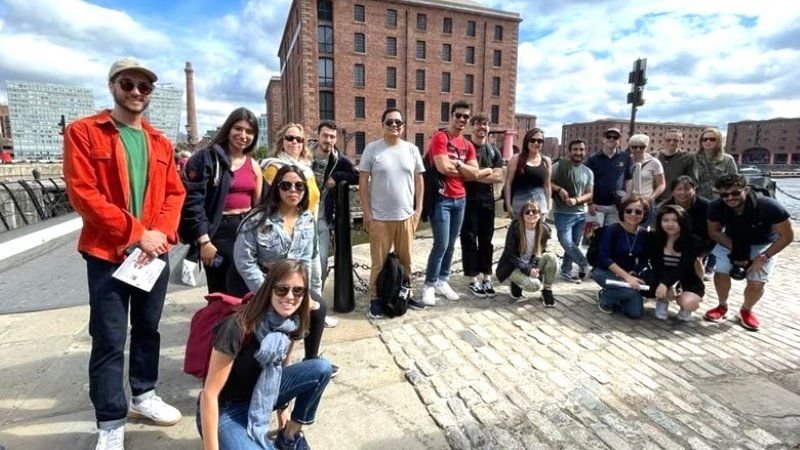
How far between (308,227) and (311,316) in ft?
2.14

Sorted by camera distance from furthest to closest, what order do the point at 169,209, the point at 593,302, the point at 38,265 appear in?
the point at 38,265 → the point at 593,302 → the point at 169,209

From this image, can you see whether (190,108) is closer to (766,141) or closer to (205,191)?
(205,191)

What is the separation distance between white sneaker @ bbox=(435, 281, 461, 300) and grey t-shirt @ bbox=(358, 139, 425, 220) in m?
1.16

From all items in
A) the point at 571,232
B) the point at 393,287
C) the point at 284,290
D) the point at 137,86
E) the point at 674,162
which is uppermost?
the point at 137,86

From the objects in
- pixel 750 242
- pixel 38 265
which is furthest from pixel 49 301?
pixel 750 242

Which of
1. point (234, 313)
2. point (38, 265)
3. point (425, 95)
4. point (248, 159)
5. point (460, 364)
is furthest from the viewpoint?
point (425, 95)

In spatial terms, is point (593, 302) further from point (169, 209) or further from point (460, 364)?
point (169, 209)

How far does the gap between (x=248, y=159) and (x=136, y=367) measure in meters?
1.50

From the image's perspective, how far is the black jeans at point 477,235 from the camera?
464 centimetres

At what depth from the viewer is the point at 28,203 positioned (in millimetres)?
15430

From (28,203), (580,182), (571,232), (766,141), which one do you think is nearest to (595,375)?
(571,232)

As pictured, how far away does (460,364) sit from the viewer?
3287 millimetres

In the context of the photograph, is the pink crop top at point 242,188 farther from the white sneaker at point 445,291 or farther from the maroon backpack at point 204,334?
the white sneaker at point 445,291

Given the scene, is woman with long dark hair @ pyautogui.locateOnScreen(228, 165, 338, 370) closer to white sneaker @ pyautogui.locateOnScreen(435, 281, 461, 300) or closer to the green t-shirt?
the green t-shirt
